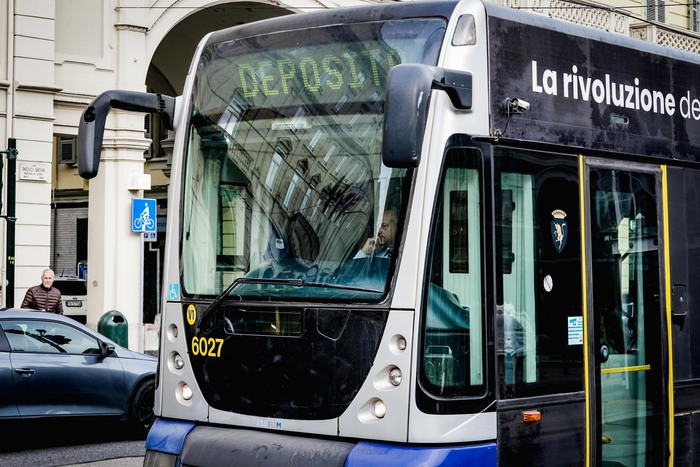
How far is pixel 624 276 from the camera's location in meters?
7.51

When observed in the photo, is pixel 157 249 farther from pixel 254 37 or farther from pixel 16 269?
pixel 254 37

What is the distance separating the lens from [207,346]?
7.24 m

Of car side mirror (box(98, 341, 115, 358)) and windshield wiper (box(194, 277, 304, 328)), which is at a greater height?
windshield wiper (box(194, 277, 304, 328))

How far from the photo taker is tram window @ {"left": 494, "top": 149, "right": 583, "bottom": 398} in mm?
6762

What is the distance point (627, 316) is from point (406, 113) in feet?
7.65

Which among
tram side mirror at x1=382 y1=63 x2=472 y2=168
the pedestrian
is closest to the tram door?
tram side mirror at x1=382 y1=63 x2=472 y2=168

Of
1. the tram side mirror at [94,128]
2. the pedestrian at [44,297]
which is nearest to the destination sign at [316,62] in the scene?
the tram side mirror at [94,128]

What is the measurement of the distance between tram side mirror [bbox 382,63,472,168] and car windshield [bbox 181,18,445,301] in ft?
2.04

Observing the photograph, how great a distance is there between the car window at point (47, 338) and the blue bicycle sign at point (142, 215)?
8247mm

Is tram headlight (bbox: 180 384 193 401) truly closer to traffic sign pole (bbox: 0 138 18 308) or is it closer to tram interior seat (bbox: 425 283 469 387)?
tram interior seat (bbox: 425 283 469 387)

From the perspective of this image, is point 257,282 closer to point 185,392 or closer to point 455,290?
point 185,392

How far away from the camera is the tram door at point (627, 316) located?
7.27m

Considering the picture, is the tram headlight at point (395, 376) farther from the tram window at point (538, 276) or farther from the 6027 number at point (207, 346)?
the 6027 number at point (207, 346)

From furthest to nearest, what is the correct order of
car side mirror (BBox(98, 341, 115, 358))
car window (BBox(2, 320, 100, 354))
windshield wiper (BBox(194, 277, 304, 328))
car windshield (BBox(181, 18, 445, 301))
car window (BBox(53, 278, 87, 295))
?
car window (BBox(53, 278, 87, 295)) < car side mirror (BBox(98, 341, 115, 358)) < car window (BBox(2, 320, 100, 354)) < windshield wiper (BBox(194, 277, 304, 328)) < car windshield (BBox(181, 18, 445, 301))
